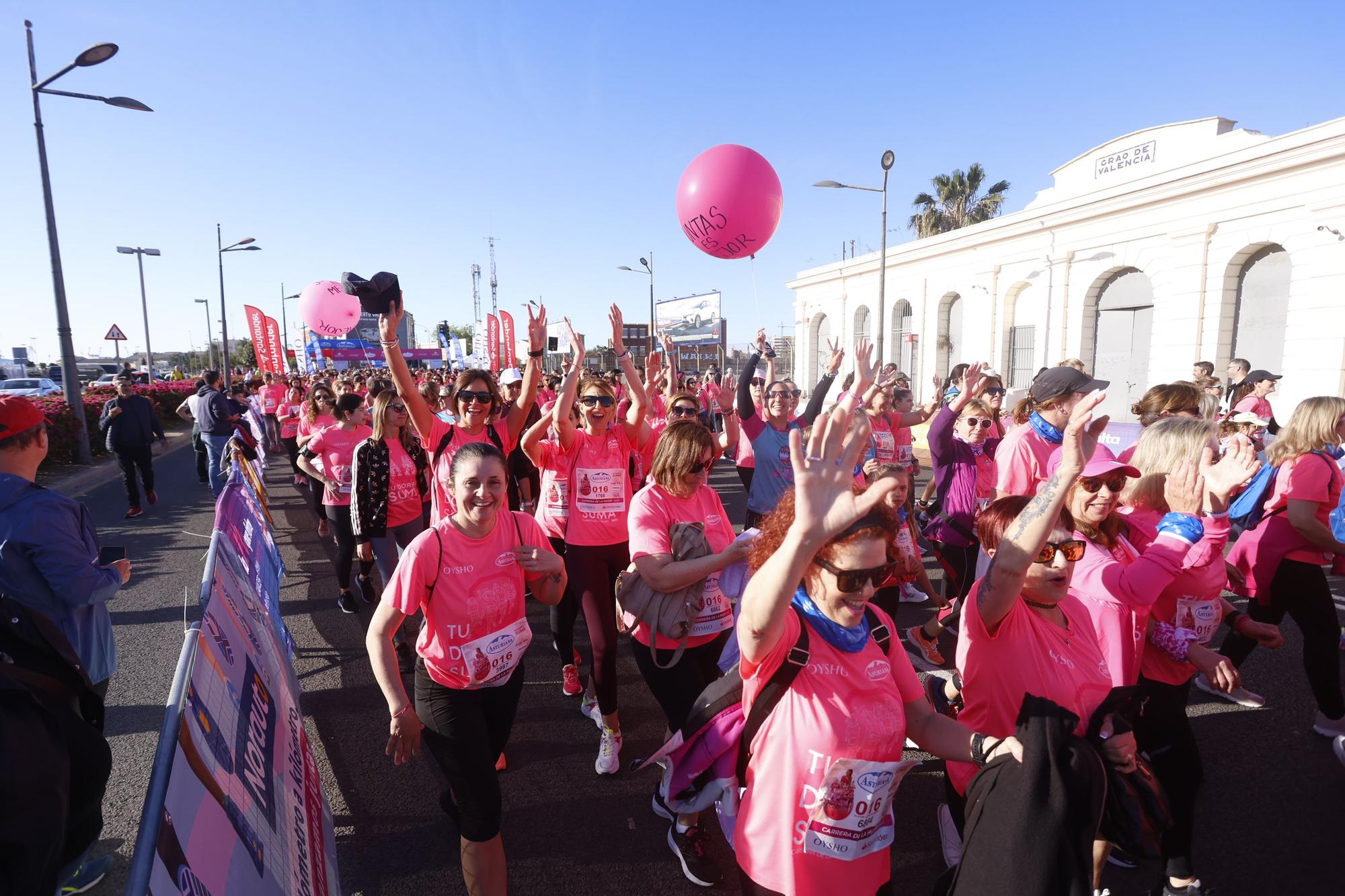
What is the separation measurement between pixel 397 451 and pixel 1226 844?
5.43 meters

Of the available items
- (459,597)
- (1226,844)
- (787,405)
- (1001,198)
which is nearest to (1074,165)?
(1001,198)

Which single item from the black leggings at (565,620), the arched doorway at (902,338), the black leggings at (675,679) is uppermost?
the arched doorway at (902,338)

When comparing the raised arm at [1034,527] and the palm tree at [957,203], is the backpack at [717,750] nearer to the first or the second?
the raised arm at [1034,527]

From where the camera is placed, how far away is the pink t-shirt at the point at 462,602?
8.38 ft

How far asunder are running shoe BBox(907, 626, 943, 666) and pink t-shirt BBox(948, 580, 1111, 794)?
2.88 meters

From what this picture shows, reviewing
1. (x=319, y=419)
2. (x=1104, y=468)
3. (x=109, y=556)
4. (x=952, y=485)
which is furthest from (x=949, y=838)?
(x=319, y=419)

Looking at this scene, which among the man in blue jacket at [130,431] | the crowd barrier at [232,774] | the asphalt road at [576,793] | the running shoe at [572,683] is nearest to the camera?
the crowd barrier at [232,774]

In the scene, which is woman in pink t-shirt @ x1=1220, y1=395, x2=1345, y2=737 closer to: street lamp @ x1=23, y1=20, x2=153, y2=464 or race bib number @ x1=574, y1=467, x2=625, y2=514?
race bib number @ x1=574, y1=467, x2=625, y2=514

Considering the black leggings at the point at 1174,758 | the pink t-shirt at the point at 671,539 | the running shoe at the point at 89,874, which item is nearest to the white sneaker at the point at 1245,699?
the black leggings at the point at 1174,758

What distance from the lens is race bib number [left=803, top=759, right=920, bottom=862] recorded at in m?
1.80

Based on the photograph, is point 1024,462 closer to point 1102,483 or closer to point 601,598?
point 1102,483

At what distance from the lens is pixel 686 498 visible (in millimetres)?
3193

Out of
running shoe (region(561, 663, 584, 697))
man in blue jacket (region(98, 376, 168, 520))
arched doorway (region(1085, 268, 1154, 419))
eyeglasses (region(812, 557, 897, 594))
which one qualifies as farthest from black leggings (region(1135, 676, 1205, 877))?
arched doorway (region(1085, 268, 1154, 419))

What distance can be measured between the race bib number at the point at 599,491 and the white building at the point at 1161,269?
18.0 meters
